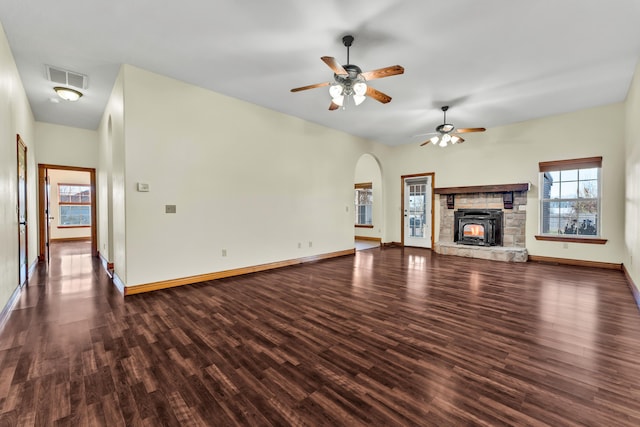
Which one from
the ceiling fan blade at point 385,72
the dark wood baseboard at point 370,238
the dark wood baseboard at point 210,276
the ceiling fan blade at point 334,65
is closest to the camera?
the ceiling fan blade at point 334,65

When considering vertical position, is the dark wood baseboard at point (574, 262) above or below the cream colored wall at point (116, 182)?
below

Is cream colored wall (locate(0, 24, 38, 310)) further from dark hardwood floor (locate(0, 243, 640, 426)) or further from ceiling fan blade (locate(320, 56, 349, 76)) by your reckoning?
ceiling fan blade (locate(320, 56, 349, 76))

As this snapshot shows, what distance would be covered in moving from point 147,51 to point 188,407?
12.6 ft

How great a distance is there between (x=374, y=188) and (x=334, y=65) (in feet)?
22.7

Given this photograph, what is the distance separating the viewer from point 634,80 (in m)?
4.10

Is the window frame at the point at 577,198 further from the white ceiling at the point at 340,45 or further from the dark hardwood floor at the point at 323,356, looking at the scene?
the dark hardwood floor at the point at 323,356

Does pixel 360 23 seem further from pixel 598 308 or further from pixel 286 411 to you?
pixel 598 308

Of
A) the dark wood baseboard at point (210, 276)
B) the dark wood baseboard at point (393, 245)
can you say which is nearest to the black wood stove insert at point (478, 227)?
the dark wood baseboard at point (393, 245)

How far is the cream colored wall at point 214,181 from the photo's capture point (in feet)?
12.9

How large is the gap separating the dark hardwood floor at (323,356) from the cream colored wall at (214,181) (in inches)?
28.4

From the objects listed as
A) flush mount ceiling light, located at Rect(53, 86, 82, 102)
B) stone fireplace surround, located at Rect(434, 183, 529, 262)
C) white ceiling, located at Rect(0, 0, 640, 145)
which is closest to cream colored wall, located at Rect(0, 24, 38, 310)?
white ceiling, located at Rect(0, 0, 640, 145)

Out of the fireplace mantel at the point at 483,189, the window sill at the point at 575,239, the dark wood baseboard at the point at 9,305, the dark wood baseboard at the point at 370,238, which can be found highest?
the fireplace mantel at the point at 483,189

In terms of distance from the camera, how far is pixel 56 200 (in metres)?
9.64

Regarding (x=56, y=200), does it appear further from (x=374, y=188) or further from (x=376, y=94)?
(x=376, y=94)
